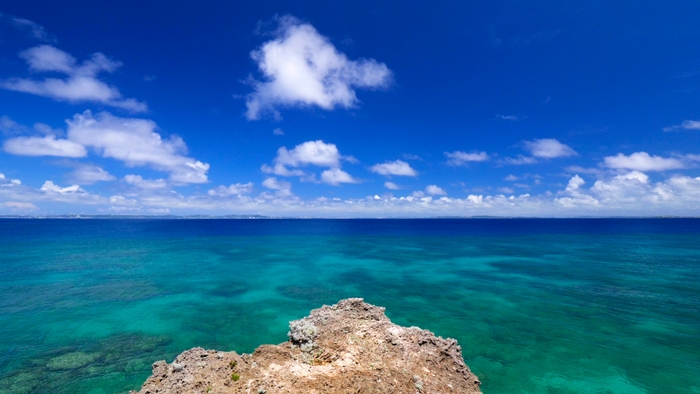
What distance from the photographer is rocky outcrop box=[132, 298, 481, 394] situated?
32.7 ft

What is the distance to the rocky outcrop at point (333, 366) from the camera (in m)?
9.97

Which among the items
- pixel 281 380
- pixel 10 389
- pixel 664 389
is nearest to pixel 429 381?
pixel 281 380

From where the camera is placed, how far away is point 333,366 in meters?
10.8

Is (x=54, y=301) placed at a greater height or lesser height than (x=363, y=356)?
lesser

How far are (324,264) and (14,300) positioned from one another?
115 ft

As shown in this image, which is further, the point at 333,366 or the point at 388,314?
the point at 388,314

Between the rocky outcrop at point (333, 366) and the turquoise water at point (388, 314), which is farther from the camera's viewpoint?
the turquoise water at point (388, 314)

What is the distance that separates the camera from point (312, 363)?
11461mm

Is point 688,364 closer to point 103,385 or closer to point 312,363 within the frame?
point 312,363

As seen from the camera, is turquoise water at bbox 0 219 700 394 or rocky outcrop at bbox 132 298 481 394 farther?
turquoise water at bbox 0 219 700 394

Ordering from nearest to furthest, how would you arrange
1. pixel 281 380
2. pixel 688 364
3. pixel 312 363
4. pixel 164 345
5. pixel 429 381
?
pixel 281 380
pixel 429 381
pixel 312 363
pixel 688 364
pixel 164 345

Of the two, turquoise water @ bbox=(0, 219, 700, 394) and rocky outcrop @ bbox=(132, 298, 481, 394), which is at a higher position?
rocky outcrop @ bbox=(132, 298, 481, 394)

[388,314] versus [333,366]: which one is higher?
[333,366]

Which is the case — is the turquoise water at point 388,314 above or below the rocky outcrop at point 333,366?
below
